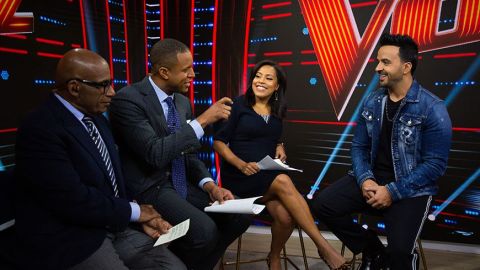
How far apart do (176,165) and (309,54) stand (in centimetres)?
189

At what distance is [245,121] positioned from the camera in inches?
115

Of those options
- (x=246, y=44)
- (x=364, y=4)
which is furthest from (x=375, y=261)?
(x=246, y=44)

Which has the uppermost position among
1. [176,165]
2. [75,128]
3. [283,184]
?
[75,128]

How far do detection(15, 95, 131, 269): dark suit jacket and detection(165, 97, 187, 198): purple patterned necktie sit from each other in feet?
2.10

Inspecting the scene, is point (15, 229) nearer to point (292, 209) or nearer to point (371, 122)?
point (292, 209)

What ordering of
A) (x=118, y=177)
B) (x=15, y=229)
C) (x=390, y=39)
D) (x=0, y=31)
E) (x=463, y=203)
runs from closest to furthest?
1. (x=15, y=229)
2. (x=118, y=177)
3. (x=0, y=31)
4. (x=390, y=39)
5. (x=463, y=203)

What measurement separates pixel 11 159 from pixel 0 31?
0.76m

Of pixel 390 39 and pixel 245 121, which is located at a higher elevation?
pixel 390 39

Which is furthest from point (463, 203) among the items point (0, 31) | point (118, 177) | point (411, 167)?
point (0, 31)

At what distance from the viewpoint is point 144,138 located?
6.81 ft

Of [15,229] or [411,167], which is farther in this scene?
[411,167]

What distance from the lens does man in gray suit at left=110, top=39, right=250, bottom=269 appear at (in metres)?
2.10

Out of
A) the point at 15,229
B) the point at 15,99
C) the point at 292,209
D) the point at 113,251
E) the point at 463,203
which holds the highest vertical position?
the point at 15,99

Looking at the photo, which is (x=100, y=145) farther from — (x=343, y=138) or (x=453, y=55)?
(x=453, y=55)
